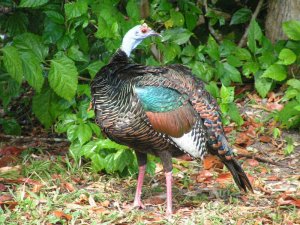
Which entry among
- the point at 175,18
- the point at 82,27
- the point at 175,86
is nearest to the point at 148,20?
the point at 175,18

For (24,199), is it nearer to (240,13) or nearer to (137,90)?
(137,90)

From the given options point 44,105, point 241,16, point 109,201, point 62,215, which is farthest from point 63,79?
point 241,16

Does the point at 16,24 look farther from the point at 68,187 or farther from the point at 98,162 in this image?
the point at 68,187

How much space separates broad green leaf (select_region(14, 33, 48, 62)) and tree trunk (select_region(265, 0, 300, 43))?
9.83ft

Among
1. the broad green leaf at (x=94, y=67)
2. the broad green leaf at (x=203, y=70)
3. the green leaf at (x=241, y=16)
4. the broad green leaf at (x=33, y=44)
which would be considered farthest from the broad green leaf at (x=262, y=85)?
the broad green leaf at (x=33, y=44)

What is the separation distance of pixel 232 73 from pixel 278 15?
3.18ft

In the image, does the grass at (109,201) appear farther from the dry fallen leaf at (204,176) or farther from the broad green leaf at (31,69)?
the broad green leaf at (31,69)

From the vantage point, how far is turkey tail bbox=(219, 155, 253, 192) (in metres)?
5.32

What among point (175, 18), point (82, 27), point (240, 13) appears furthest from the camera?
point (240, 13)

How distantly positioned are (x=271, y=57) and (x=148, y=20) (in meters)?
1.45

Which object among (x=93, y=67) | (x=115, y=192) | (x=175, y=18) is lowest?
(x=115, y=192)

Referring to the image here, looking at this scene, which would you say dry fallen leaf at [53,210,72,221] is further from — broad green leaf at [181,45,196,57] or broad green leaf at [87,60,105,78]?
broad green leaf at [181,45,196,57]

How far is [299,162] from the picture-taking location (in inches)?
250

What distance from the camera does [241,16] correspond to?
26.1 feet
